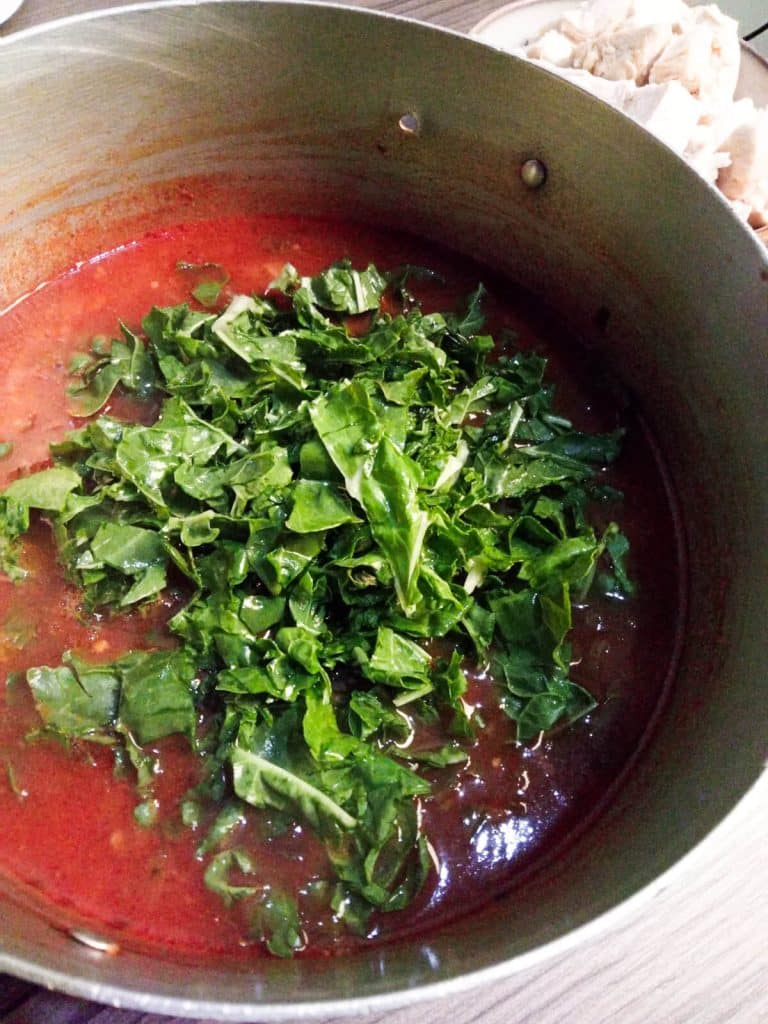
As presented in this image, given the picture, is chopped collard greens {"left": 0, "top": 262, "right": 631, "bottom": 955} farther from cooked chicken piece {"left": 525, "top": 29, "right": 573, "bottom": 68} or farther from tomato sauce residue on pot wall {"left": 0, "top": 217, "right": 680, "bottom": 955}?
cooked chicken piece {"left": 525, "top": 29, "right": 573, "bottom": 68}

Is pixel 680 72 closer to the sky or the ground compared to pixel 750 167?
closer to the sky

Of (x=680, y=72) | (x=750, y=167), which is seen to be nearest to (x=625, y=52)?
(x=680, y=72)

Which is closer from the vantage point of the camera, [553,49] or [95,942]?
[95,942]

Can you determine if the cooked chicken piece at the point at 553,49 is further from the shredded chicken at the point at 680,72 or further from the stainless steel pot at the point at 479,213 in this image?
the stainless steel pot at the point at 479,213

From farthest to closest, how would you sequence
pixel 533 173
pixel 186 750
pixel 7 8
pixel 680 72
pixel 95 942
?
pixel 7 8 → pixel 680 72 → pixel 533 173 → pixel 186 750 → pixel 95 942

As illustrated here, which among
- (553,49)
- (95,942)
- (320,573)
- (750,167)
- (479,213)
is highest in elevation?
(553,49)

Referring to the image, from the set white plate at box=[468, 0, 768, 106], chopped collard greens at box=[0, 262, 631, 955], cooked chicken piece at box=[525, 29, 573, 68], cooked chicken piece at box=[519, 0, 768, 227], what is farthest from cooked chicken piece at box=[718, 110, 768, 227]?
chopped collard greens at box=[0, 262, 631, 955]

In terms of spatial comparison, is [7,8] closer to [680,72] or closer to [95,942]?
[680,72]
